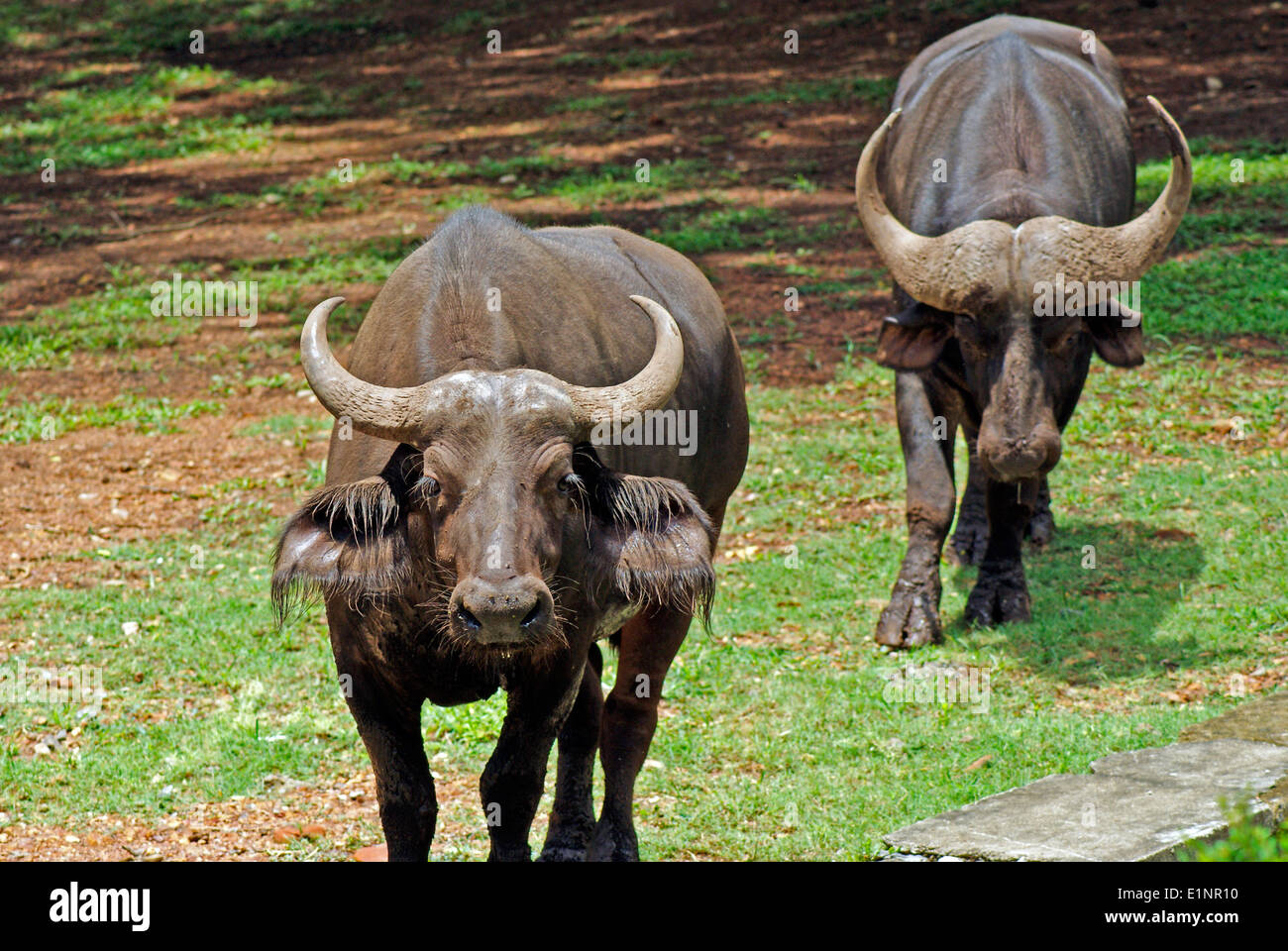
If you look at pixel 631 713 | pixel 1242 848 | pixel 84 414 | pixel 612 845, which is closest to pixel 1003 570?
pixel 631 713

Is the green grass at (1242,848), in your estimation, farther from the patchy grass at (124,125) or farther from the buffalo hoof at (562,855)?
the patchy grass at (124,125)

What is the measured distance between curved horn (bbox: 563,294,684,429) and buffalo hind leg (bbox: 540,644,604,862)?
136 centimetres

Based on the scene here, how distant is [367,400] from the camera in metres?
4.49

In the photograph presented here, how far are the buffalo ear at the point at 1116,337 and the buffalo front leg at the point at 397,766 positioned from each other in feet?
13.7

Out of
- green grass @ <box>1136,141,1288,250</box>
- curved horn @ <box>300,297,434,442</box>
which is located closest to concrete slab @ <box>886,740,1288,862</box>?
curved horn @ <box>300,297,434,442</box>

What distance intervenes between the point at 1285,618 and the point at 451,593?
16.2 feet

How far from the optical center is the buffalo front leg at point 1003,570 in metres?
8.01

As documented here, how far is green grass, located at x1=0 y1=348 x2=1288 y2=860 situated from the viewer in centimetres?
629

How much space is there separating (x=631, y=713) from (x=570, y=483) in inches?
66.2

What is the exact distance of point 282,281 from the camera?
14.5 metres

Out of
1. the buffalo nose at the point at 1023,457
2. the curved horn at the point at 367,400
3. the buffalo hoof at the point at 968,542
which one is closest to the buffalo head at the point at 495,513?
the curved horn at the point at 367,400

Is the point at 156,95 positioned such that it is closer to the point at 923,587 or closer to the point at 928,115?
the point at 928,115

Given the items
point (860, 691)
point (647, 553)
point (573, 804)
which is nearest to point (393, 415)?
point (647, 553)

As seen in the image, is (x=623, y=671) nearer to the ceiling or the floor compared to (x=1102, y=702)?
nearer to the ceiling
